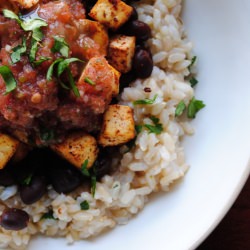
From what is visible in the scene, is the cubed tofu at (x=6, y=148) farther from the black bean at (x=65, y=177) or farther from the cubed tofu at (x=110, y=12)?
the cubed tofu at (x=110, y=12)

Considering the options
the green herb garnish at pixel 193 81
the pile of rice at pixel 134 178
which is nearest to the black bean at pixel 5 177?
the pile of rice at pixel 134 178

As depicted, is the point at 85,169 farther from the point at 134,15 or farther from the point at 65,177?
the point at 134,15

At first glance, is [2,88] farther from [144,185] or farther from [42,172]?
[144,185]

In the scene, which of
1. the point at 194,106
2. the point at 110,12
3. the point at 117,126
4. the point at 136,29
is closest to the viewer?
the point at 117,126

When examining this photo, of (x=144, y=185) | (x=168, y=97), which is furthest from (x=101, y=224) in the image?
(x=168, y=97)

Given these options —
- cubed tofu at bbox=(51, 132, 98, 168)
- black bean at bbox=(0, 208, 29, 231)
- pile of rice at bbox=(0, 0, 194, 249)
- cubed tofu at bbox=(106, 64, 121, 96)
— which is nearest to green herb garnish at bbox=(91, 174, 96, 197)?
pile of rice at bbox=(0, 0, 194, 249)

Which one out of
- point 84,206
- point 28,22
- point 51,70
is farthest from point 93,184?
point 28,22
